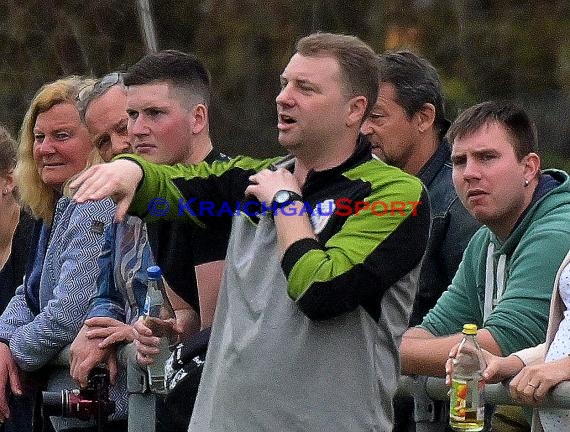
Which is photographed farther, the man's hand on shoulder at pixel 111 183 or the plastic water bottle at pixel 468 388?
the plastic water bottle at pixel 468 388

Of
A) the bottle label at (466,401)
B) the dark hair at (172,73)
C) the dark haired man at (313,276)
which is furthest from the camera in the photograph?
the dark hair at (172,73)

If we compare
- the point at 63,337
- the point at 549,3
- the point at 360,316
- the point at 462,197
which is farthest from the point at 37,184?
the point at 549,3

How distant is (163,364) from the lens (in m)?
4.60

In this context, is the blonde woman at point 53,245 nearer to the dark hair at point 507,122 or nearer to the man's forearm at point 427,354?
the man's forearm at point 427,354

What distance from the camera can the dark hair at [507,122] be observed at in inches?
189

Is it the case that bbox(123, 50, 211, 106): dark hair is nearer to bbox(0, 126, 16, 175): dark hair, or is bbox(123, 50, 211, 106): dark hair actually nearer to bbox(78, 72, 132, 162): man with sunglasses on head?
bbox(78, 72, 132, 162): man with sunglasses on head

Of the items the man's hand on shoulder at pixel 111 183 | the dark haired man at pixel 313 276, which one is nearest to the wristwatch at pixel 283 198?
the dark haired man at pixel 313 276

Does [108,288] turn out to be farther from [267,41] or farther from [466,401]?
[267,41]

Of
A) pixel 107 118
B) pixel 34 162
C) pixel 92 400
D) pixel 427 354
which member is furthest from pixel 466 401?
pixel 34 162

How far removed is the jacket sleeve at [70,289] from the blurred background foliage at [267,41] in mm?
5180

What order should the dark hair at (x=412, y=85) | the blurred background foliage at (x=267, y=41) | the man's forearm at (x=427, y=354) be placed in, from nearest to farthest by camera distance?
Result: the man's forearm at (x=427, y=354) < the dark hair at (x=412, y=85) < the blurred background foliage at (x=267, y=41)

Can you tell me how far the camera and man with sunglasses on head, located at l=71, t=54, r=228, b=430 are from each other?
0.04 m

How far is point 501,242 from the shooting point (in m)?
4.76

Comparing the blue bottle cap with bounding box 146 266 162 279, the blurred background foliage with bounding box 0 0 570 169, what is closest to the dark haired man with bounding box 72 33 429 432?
the blue bottle cap with bounding box 146 266 162 279
